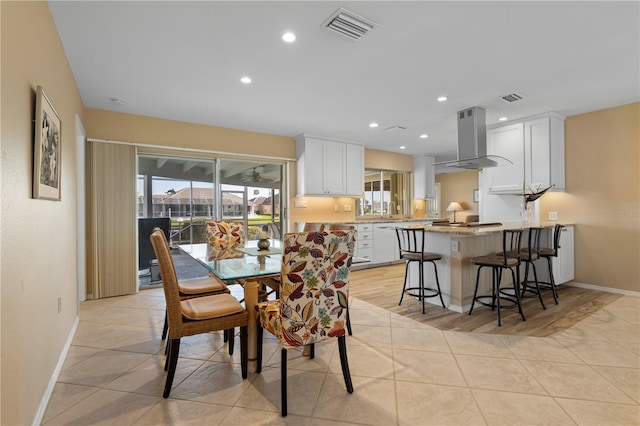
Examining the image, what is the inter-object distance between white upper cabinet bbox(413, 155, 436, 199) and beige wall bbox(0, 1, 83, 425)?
6.64 m

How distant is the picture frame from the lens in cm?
175

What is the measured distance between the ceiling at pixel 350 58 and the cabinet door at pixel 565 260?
1.74 metres

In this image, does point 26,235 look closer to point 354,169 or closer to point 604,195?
point 354,169

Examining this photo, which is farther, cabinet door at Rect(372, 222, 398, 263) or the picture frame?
cabinet door at Rect(372, 222, 398, 263)

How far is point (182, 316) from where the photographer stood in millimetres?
1974

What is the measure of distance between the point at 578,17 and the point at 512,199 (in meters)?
3.47

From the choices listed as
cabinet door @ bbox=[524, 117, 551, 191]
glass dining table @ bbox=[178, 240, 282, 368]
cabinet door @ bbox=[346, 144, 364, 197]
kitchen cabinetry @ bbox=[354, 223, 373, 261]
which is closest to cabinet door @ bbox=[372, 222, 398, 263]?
kitchen cabinetry @ bbox=[354, 223, 373, 261]

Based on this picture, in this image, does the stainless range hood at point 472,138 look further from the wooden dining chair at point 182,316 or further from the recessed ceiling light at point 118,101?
the recessed ceiling light at point 118,101

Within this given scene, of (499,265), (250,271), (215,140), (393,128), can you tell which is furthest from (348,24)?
(215,140)

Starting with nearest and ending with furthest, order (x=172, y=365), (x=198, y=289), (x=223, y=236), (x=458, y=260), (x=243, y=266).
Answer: (x=172, y=365) → (x=243, y=266) → (x=198, y=289) → (x=458, y=260) → (x=223, y=236)

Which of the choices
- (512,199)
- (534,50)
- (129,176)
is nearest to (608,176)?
(512,199)

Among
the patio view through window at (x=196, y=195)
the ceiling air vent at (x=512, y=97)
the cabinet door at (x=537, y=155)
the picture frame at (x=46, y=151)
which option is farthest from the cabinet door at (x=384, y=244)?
the picture frame at (x=46, y=151)

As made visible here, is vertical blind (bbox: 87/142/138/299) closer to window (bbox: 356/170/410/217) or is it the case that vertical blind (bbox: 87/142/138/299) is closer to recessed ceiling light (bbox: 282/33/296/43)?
recessed ceiling light (bbox: 282/33/296/43)

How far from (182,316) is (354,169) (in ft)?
15.5
